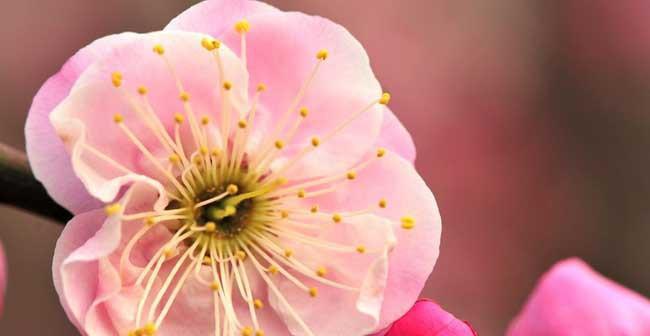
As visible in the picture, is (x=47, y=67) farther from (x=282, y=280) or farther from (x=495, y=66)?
(x=282, y=280)

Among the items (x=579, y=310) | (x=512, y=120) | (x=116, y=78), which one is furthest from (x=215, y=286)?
(x=512, y=120)

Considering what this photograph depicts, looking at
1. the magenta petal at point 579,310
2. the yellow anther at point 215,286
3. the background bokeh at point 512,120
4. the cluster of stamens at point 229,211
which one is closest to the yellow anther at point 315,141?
the cluster of stamens at point 229,211

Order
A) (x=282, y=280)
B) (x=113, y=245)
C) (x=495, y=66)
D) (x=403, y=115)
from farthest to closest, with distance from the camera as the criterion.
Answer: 1. (x=495, y=66)
2. (x=403, y=115)
3. (x=282, y=280)
4. (x=113, y=245)

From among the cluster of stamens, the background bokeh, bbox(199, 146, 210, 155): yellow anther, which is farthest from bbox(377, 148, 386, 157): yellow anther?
the background bokeh

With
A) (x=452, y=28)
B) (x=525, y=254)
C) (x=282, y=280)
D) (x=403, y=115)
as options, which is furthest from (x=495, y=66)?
(x=282, y=280)

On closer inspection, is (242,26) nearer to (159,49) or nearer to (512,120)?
(159,49)

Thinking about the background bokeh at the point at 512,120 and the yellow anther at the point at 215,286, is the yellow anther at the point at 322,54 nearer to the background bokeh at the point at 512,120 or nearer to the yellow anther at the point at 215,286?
the yellow anther at the point at 215,286
